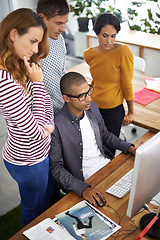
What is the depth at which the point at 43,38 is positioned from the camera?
1.59 metres

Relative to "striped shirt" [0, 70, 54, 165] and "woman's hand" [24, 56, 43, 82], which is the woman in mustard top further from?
"woman's hand" [24, 56, 43, 82]

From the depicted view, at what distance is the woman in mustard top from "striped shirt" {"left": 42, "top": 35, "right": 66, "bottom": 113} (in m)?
0.32

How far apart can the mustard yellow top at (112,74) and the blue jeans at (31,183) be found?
2.87ft

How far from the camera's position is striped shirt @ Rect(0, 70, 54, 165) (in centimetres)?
139

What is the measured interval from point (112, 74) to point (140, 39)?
221cm

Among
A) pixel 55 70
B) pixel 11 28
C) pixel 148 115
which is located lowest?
pixel 148 115

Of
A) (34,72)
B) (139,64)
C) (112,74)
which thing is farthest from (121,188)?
(139,64)

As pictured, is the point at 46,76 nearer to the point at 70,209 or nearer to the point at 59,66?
the point at 59,66

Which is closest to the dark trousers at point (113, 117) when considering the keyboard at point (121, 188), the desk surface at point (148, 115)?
the desk surface at point (148, 115)

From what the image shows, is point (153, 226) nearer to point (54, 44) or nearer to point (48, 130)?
point (48, 130)

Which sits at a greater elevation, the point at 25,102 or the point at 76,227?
the point at 25,102

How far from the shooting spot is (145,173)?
126cm

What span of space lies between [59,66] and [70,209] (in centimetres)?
97

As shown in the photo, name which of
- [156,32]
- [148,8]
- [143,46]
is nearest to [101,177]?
[143,46]
